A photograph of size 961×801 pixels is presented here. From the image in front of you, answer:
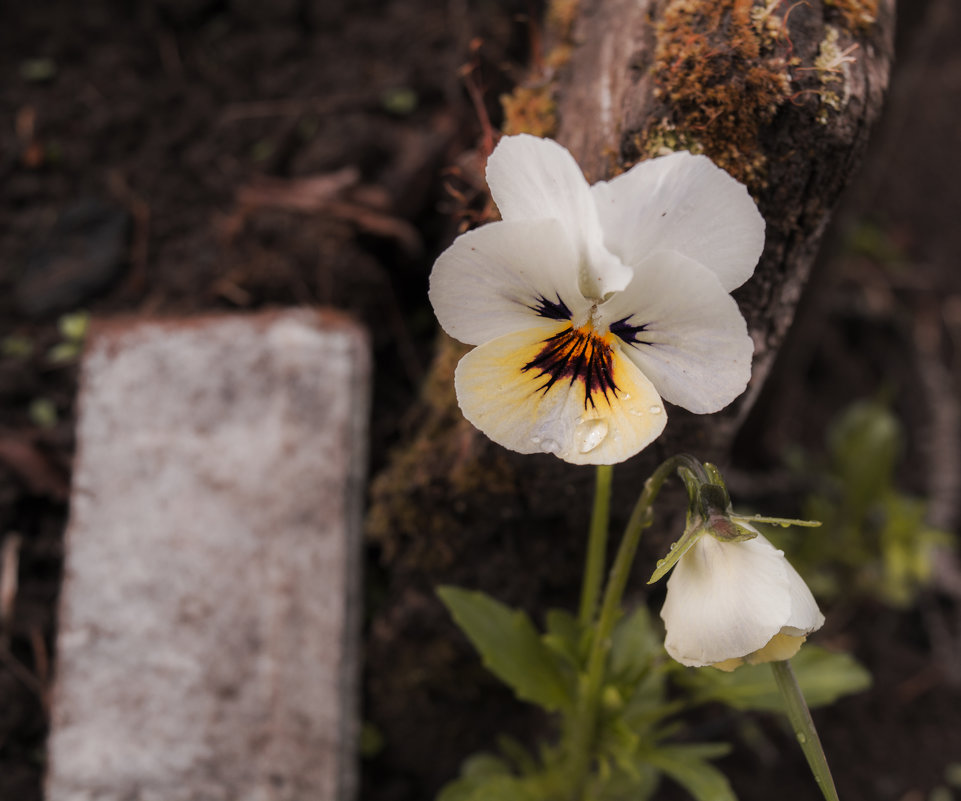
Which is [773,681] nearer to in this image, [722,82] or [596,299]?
[596,299]

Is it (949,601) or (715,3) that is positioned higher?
(715,3)

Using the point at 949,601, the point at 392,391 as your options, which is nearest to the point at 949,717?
the point at 949,601

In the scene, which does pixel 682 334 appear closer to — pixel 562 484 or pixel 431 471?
pixel 562 484

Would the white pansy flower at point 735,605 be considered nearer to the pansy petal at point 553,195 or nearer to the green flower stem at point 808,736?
the green flower stem at point 808,736

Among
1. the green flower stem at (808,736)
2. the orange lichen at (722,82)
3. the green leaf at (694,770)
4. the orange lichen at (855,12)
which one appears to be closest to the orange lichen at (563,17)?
the orange lichen at (722,82)

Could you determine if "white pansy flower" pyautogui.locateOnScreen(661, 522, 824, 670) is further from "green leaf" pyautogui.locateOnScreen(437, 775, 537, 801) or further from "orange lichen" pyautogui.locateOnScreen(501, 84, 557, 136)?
"orange lichen" pyautogui.locateOnScreen(501, 84, 557, 136)
